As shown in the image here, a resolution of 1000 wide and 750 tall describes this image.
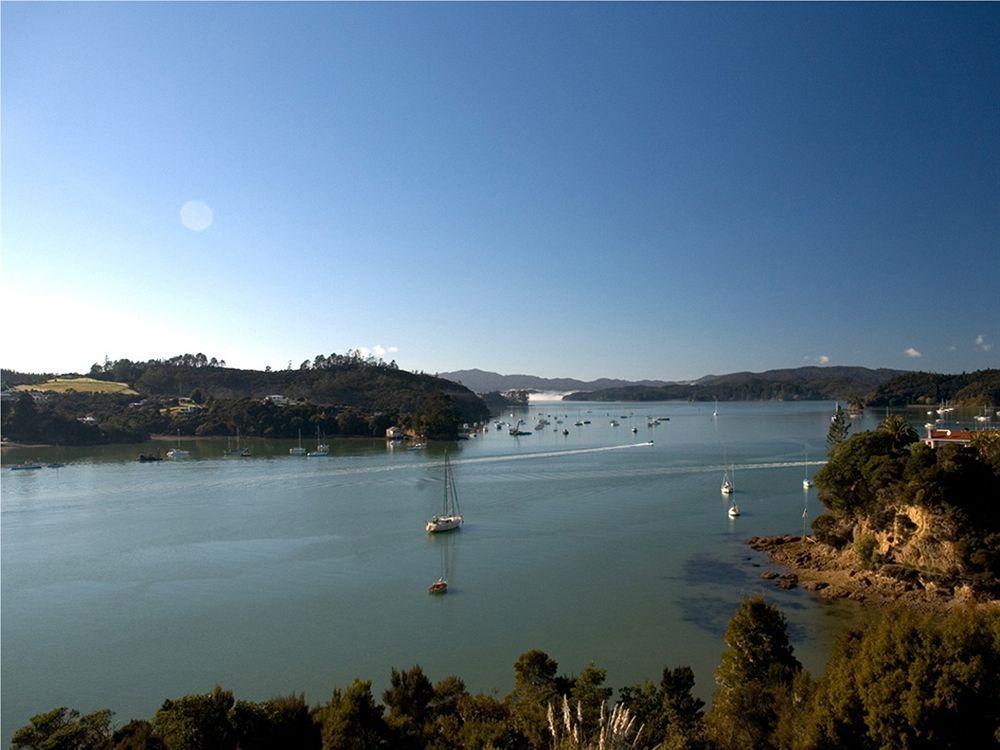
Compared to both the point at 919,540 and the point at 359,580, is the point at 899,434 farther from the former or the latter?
the point at 359,580

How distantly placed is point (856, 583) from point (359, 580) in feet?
30.1

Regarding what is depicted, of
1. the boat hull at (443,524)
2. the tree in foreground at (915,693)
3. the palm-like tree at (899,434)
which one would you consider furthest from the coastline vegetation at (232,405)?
the tree in foreground at (915,693)

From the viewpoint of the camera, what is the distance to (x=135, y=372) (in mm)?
62219

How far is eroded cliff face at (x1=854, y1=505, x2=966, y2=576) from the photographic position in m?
10.7

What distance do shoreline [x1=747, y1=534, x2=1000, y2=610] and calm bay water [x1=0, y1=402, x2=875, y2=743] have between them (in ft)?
1.64

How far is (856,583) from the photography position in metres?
11.3

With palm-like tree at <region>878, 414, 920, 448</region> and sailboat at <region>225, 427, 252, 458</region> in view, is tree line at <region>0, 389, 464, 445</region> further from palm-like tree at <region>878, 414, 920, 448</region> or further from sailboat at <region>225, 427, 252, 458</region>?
palm-like tree at <region>878, 414, 920, 448</region>

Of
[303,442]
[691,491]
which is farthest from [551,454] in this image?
[303,442]

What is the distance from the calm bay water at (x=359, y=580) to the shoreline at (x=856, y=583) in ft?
1.64

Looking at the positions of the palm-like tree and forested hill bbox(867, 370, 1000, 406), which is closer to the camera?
the palm-like tree

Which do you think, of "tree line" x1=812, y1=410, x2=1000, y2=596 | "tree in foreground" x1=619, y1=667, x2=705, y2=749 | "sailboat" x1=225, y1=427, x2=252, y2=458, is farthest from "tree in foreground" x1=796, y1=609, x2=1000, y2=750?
"sailboat" x1=225, y1=427, x2=252, y2=458

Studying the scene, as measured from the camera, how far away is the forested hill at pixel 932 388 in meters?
60.6

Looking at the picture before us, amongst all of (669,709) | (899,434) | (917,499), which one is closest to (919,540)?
(917,499)

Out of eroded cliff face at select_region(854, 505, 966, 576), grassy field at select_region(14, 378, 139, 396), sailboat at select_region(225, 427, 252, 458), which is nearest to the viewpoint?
eroded cliff face at select_region(854, 505, 966, 576)
